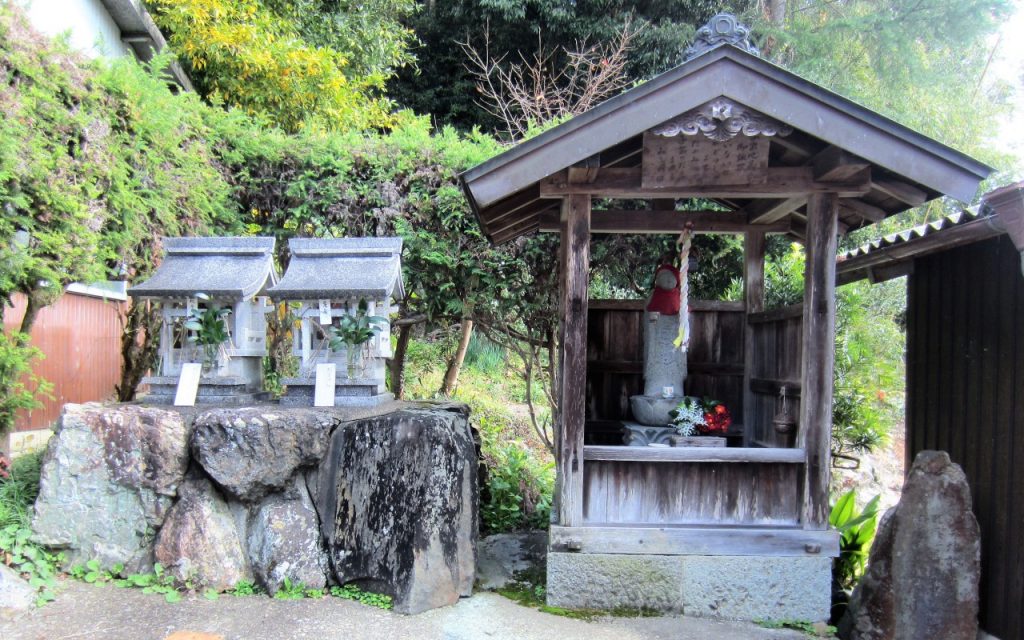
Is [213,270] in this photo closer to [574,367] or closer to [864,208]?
[574,367]

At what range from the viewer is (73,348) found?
29.8 ft

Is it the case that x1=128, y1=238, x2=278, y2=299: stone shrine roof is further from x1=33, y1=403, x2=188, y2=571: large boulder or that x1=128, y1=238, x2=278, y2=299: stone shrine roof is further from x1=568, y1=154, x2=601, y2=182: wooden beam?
x1=568, y1=154, x2=601, y2=182: wooden beam

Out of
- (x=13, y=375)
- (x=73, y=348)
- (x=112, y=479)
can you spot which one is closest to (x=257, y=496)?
(x=112, y=479)

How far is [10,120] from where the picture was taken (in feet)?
14.1

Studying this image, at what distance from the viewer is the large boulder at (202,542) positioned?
468cm

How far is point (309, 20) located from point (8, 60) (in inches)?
376

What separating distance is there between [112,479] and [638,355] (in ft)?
15.9

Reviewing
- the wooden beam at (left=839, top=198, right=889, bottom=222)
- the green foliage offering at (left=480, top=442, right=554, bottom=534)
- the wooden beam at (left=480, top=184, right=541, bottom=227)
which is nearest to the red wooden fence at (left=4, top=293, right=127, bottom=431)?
the green foliage offering at (left=480, top=442, right=554, bottom=534)

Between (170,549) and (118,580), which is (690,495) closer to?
(170,549)

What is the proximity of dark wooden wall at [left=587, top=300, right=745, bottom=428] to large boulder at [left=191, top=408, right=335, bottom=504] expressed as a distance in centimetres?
294

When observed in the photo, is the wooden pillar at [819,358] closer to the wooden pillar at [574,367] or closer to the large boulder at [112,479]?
the wooden pillar at [574,367]

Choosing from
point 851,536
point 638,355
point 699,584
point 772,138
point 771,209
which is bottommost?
point 699,584

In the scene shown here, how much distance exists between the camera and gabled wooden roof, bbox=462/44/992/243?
166 inches

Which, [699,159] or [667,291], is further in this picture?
[667,291]
